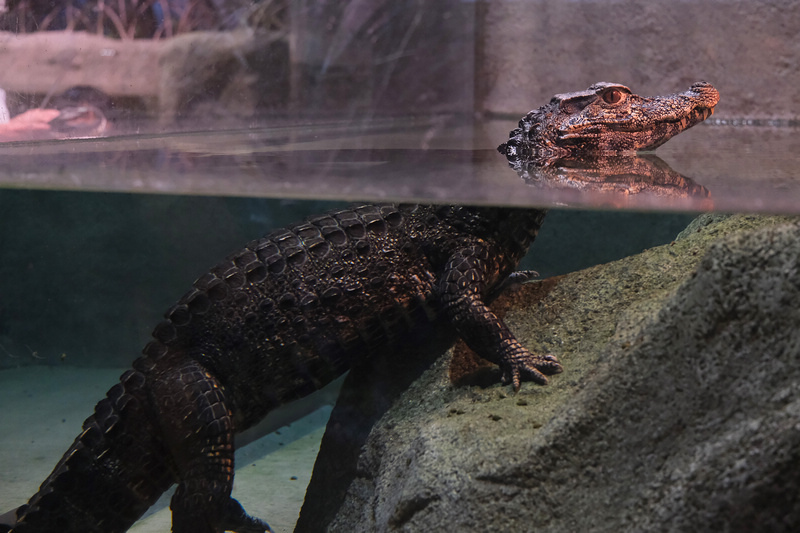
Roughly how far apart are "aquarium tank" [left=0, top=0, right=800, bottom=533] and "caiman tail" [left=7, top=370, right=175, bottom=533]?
13mm

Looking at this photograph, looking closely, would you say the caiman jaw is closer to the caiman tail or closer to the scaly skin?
the scaly skin

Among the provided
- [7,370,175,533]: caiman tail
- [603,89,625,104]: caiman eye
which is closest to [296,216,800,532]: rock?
[7,370,175,533]: caiman tail

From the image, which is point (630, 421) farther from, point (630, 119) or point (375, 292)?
point (630, 119)

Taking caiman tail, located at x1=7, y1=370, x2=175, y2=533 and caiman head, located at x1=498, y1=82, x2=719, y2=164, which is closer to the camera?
caiman tail, located at x1=7, y1=370, x2=175, y2=533

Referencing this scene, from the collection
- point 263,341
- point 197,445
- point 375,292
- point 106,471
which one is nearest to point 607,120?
point 375,292

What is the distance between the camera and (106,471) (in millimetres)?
2855

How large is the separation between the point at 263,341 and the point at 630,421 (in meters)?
1.73

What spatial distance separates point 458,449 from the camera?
230cm

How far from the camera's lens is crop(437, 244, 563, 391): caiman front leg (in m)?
2.64

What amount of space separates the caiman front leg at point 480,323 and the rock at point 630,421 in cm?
8

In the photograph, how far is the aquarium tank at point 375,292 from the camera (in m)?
1.88

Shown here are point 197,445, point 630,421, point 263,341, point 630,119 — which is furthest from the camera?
point 630,119

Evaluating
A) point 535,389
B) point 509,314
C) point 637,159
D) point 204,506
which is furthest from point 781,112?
point 204,506

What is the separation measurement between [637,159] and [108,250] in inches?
168
